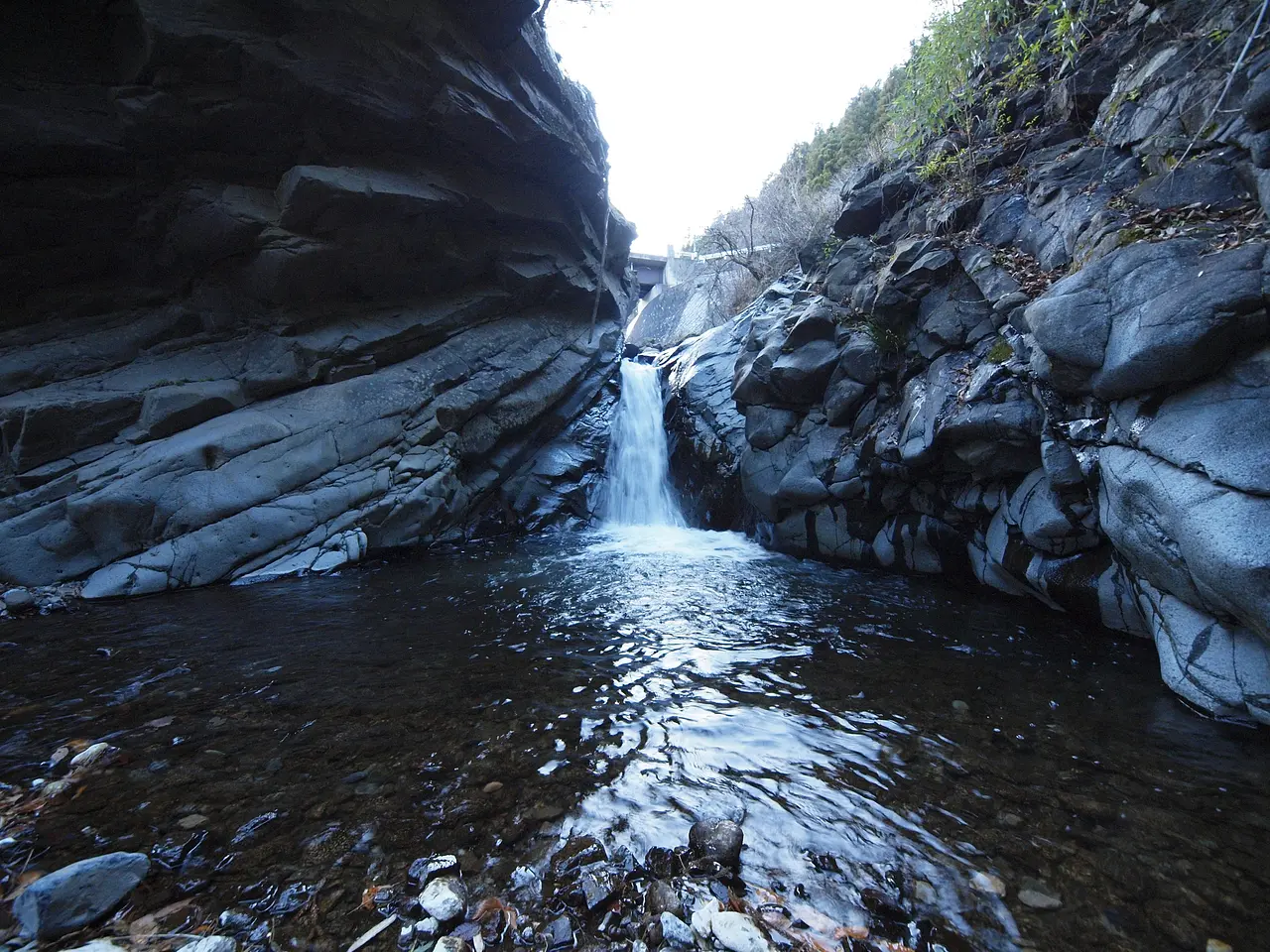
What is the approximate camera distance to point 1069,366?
5793 mm

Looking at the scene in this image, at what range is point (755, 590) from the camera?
26.2 ft

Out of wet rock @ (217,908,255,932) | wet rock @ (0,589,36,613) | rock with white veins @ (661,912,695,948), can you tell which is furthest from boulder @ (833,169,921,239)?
wet rock @ (0,589,36,613)

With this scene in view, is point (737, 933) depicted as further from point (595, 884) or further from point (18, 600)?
point (18, 600)

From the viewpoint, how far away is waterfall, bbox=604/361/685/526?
1484 centimetres

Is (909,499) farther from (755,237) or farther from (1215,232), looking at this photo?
(755,237)

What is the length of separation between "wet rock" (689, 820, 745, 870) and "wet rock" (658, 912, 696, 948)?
0.42m

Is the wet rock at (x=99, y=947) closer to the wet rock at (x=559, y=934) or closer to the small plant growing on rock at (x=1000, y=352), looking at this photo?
the wet rock at (x=559, y=934)

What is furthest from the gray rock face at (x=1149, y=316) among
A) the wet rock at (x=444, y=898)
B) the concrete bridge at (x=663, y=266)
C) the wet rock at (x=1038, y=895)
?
the concrete bridge at (x=663, y=266)

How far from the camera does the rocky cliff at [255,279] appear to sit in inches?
344

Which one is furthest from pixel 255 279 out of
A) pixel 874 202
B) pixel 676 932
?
pixel 874 202

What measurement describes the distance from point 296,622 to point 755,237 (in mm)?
28040

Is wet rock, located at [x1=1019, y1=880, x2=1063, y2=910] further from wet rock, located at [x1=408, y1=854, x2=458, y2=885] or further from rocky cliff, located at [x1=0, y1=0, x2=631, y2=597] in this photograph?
rocky cliff, located at [x1=0, y1=0, x2=631, y2=597]

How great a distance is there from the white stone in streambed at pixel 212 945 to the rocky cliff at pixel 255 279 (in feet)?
27.9

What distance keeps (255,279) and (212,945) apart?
506 inches
